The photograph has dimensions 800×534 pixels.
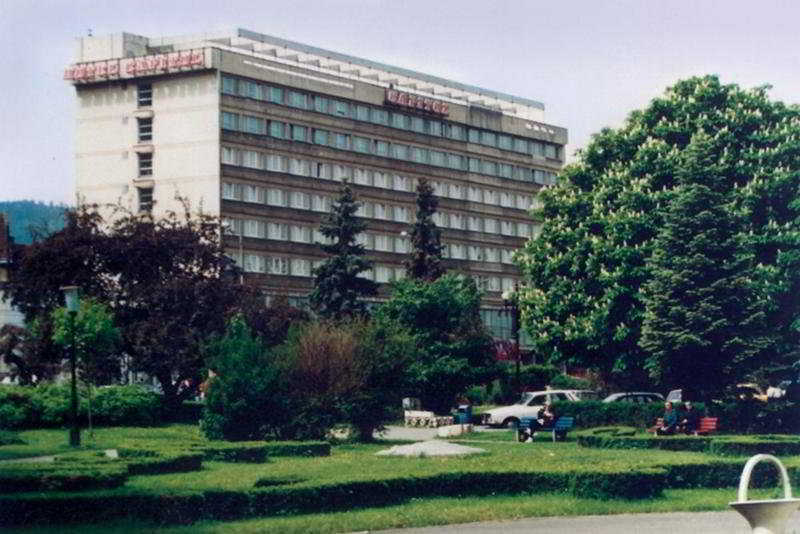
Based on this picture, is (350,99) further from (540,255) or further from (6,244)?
(540,255)

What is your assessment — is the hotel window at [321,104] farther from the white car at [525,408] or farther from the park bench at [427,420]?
the white car at [525,408]

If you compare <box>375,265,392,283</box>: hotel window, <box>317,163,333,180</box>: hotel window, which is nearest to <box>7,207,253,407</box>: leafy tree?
<box>317,163,333,180</box>: hotel window

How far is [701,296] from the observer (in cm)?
5031

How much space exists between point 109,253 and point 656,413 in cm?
2366

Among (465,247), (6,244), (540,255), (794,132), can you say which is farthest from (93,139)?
(794,132)

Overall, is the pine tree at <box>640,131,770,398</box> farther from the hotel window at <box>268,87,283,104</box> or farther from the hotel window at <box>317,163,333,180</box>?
the hotel window at <box>317,163,333,180</box>

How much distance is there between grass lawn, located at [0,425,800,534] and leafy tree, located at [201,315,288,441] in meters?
2.77

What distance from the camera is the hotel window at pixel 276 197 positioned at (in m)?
96.5

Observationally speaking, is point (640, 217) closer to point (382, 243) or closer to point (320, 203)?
point (320, 203)

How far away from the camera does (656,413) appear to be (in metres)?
52.7

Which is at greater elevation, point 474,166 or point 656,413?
point 474,166

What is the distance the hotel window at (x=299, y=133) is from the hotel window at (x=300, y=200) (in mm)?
3434

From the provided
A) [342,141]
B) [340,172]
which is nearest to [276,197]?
[340,172]

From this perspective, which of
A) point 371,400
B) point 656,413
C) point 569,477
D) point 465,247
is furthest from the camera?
point 465,247
